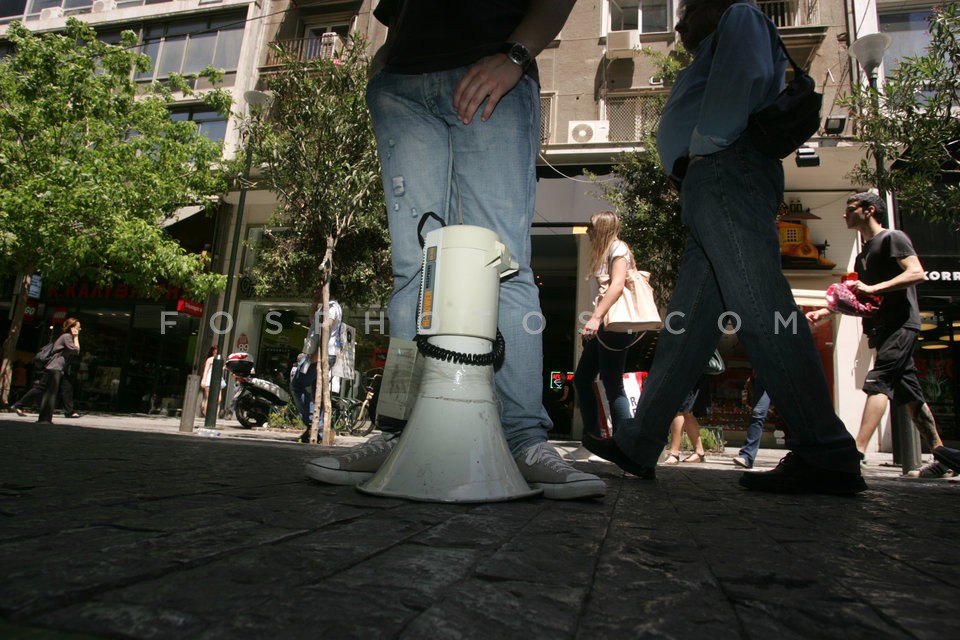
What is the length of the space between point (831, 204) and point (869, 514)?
1368 cm

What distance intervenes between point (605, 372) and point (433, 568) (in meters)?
3.52

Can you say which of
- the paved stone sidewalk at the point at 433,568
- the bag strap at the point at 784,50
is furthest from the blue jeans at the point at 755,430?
the paved stone sidewalk at the point at 433,568

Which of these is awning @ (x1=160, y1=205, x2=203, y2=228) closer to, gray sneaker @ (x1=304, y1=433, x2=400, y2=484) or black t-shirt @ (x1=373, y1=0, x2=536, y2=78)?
black t-shirt @ (x1=373, y1=0, x2=536, y2=78)

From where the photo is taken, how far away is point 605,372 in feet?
13.6

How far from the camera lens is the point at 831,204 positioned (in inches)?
515

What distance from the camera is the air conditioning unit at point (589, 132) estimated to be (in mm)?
13555

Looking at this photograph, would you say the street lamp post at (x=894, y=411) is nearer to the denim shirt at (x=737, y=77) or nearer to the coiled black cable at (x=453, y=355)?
the denim shirt at (x=737, y=77)

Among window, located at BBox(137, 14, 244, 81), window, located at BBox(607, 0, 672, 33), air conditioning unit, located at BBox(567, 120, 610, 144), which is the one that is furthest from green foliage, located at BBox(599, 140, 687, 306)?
window, located at BBox(137, 14, 244, 81)

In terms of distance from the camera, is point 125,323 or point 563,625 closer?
point 563,625

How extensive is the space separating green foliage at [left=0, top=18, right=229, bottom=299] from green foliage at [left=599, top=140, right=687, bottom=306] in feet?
31.7

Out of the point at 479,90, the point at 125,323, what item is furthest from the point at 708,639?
the point at 125,323

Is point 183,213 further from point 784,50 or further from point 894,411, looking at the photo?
point 784,50

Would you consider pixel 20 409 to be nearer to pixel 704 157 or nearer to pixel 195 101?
pixel 195 101

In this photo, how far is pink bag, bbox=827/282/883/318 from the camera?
4.29m
